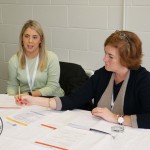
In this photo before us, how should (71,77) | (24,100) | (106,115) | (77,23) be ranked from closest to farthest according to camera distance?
(106,115) < (24,100) < (71,77) < (77,23)

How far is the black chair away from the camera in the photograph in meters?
2.71

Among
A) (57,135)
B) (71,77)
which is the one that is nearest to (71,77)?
(71,77)

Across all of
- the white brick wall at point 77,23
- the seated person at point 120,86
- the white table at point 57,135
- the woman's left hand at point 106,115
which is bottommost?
the white table at point 57,135

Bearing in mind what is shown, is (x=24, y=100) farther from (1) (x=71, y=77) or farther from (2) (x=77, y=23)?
(2) (x=77, y=23)

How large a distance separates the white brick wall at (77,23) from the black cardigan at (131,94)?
2.93ft

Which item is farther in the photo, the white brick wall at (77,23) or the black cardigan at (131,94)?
the white brick wall at (77,23)

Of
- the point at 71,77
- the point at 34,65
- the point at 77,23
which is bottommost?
the point at 71,77

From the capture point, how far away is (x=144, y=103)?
174 cm

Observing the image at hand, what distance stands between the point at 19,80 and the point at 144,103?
1379 millimetres

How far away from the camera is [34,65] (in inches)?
104

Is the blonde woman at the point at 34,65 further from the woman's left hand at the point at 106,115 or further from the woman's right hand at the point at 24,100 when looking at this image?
the woman's left hand at the point at 106,115

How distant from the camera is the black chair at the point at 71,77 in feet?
8.90

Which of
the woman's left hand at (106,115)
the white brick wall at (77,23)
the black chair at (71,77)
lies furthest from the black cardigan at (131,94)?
the white brick wall at (77,23)

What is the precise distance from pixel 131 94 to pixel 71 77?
103 cm
